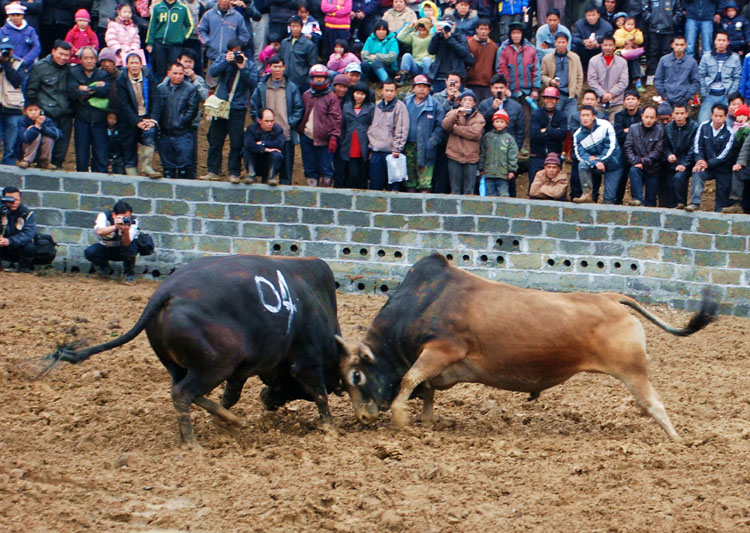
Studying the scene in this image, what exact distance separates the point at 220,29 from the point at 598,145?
5.51 meters

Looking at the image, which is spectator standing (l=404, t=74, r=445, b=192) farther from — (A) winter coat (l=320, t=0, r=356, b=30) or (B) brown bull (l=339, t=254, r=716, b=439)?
(B) brown bull (l=339, t=254, r=716, b=439)

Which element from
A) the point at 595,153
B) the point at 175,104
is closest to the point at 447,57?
the point at 595,153

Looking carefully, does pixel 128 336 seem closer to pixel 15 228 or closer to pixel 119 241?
pixel 119 241

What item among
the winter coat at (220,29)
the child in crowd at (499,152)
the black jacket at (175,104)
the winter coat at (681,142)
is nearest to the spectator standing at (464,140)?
the child in crowd at (499,152)

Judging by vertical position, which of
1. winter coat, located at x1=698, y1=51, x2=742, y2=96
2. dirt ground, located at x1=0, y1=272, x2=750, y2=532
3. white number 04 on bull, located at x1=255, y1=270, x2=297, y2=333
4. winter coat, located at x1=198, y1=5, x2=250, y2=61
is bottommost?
dirt ground, located at x1=0, y1=272, x2=750, y2=532

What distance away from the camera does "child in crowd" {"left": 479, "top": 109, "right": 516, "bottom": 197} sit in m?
13.4

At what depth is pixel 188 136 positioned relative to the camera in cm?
1379

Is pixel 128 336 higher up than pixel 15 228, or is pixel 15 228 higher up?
pixel 15 228

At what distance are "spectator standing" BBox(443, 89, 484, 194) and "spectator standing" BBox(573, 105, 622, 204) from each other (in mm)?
1196

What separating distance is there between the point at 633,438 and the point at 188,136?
24.3 ft

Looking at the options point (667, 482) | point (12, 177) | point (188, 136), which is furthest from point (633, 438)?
point (12, 177)

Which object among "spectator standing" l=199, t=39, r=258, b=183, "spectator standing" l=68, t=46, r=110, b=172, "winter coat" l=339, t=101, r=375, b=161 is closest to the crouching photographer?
"spectator standing" l=68, t=46, r=110, b=172

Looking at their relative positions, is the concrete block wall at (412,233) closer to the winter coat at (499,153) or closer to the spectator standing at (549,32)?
the winter coat at (499,153)

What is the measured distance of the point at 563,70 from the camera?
1486 centimetres
